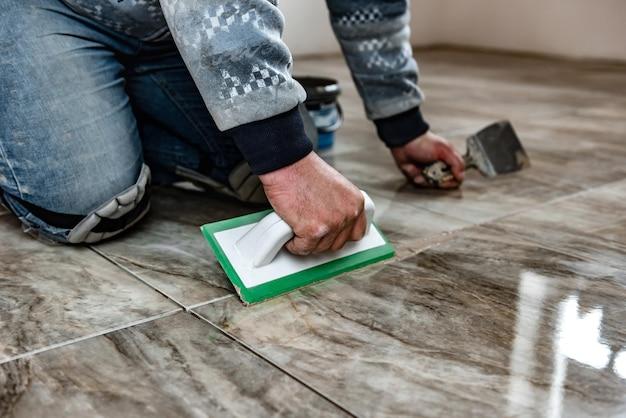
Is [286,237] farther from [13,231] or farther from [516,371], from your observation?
[13,231]

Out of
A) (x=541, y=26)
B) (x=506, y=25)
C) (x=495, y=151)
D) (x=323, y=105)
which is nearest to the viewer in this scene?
(x=495, y=151)

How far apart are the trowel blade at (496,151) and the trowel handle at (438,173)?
12cm

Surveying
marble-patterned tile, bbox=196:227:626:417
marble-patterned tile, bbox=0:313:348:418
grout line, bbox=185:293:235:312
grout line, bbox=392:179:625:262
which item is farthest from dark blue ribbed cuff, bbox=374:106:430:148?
marble-patterned tile, bbox=0:313:348:418

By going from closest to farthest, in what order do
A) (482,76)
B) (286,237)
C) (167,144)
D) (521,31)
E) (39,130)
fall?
1. (286,237)
2. (39,130)
3. (167,144)
4. (482,76)
5. (521,31)

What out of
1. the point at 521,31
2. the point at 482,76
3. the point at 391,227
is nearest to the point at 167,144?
the point at 391,227

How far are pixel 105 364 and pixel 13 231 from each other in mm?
561

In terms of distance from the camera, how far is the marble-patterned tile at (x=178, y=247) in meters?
1.06

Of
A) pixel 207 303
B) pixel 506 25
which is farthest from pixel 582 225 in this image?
pixel 506 25

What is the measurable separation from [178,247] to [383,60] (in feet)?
1.88

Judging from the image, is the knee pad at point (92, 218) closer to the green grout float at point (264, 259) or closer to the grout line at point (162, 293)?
the grout line at point (162, 293)

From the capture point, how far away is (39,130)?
116 cm

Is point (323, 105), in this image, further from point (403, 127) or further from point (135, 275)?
point (135, 275)

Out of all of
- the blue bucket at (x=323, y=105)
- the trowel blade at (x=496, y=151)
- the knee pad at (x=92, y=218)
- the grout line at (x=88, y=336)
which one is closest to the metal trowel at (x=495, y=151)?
the trowel blade at (x=496, y=151)

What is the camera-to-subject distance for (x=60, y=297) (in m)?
A: 1.02
